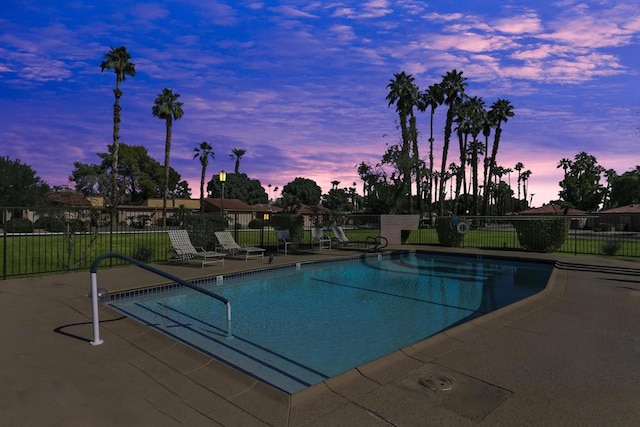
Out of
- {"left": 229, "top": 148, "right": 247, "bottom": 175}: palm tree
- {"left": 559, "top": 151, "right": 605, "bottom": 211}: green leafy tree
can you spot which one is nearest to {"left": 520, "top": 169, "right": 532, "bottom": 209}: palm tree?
{"left": 559, "top": 151, "right": 605, "bottom": 211}: green leafy tree

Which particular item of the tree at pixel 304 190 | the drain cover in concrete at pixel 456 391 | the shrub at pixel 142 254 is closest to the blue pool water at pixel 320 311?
the drain cover in concrete at pixel 456 391

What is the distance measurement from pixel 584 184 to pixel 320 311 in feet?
248

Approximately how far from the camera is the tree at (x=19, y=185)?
3597 cm

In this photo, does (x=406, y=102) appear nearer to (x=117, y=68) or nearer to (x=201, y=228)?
(x=117, y=68)

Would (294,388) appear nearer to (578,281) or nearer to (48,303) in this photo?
(48,303)

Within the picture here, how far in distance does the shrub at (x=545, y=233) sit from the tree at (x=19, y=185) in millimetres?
45078

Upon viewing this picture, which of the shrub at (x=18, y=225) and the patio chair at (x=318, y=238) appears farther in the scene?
the patio chair at (x=318, y=238)

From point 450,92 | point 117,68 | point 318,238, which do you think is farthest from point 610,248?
point 117,68

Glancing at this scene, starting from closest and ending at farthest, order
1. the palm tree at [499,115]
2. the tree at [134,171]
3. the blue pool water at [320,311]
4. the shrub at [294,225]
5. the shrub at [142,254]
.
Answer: the blue pool water at [320,311]
the shrub at [142,254]
the shrub at [294,225]
the palm tree at [499,115]
the tree at [134,171]

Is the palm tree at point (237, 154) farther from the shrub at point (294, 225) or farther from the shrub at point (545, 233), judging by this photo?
the shrub at point (545, 233)

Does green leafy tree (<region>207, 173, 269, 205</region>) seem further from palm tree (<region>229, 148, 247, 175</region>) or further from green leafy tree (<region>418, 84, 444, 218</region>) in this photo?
green leafy tree (<region>418, 84, 444, 218</region>)

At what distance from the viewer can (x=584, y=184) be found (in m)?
64.6

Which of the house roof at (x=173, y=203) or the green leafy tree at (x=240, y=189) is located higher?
the green leafy tree at (x=240, y=189)

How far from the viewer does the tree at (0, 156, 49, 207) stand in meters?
36.0
